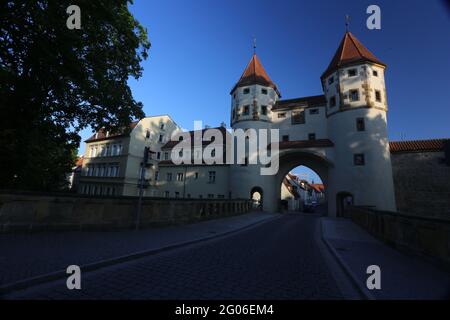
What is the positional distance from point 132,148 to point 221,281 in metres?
36.4

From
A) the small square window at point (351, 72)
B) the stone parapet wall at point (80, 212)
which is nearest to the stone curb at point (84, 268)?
the stone parapet wall at point (80, 212)

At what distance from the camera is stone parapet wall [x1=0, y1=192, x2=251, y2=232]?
22.9 feet

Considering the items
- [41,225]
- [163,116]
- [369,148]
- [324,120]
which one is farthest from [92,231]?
[163,116]

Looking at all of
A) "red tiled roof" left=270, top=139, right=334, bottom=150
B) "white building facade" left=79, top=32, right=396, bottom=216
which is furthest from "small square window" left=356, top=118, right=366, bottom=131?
"red tiled roof" left=270, top=139, right=334, bottom=150

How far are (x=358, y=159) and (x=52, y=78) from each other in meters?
27.1

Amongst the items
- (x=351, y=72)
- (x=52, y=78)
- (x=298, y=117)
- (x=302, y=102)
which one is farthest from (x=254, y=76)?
(x=52, y=78)

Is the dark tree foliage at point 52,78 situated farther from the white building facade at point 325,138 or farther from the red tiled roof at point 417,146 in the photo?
the red tiled roof at point 417,146

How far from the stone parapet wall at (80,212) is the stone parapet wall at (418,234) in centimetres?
961

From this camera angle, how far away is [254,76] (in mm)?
33438

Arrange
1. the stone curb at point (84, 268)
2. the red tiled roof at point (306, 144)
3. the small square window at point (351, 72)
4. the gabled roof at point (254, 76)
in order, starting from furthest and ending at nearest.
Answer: the gabled roof at point (254, 76)
the red tiled roof at point (306, 144)
the small square window at point (351, 72)
the stone curb at point (84, 268)

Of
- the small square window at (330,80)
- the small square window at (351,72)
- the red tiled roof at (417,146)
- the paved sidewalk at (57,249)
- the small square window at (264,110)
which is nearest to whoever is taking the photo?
the paved sidewalk at (57,249)

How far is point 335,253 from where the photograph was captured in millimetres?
7426

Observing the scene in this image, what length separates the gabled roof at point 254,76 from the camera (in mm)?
32809

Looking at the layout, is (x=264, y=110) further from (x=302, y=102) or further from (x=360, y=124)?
(x=360, y=124)
